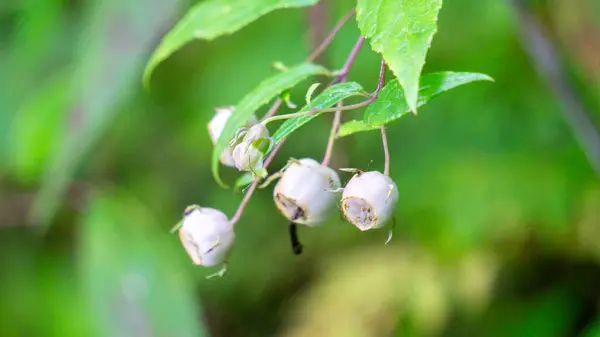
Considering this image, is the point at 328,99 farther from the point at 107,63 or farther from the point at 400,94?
the point at 107,63

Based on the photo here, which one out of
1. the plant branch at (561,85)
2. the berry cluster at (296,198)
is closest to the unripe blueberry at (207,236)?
the berry cluster at (296,198)

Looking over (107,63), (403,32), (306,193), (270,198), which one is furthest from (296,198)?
(270,198)

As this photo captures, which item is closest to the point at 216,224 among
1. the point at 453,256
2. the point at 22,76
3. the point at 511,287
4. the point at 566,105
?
the point at 566,105

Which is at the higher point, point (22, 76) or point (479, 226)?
point (22, 76)

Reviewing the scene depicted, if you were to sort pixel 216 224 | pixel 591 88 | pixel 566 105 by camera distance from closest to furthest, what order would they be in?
pixel 216 224
pixel 566 105
pixel 591 88

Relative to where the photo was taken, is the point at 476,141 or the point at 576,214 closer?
the point at 576,214

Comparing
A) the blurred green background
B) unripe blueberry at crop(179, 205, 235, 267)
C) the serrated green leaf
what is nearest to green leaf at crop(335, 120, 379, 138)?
the serrated green leaf

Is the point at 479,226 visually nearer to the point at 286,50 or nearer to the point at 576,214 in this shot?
the point at 576,214
